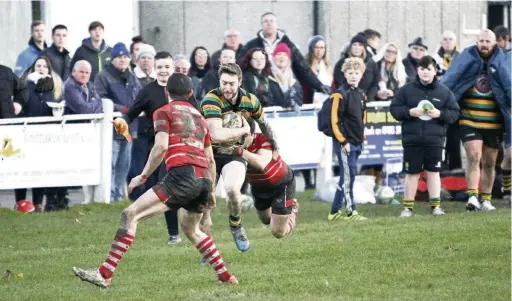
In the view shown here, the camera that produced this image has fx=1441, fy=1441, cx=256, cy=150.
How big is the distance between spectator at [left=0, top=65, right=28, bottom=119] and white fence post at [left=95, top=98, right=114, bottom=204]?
3.87ft

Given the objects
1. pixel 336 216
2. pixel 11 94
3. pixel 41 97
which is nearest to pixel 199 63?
pixel 41 97

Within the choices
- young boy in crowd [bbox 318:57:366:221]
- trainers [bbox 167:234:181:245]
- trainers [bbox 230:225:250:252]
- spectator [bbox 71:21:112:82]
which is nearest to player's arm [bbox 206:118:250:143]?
trainers [bbox 230:225:250:252]

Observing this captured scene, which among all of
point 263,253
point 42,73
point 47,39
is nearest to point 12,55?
point 47,39

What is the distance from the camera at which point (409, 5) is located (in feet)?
89.9

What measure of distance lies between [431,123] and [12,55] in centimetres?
785

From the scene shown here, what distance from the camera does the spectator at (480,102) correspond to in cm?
1959

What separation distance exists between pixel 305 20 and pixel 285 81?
5111 millimetres

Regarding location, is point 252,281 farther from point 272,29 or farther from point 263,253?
point 272,29

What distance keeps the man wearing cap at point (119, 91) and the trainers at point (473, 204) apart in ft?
15.6

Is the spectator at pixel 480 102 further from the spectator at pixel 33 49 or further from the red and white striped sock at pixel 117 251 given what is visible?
the red and white striped sock at pixel 117 251

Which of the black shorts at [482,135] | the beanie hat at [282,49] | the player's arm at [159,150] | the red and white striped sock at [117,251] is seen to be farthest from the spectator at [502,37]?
the red and white striped sock at [117,251]

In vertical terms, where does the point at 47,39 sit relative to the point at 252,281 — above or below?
above

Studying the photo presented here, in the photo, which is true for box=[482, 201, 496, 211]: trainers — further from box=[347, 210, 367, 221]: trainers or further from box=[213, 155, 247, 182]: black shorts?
box=[213, 155, 247, 182]: black shorts

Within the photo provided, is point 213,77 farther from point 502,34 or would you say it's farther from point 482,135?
point 502,34
